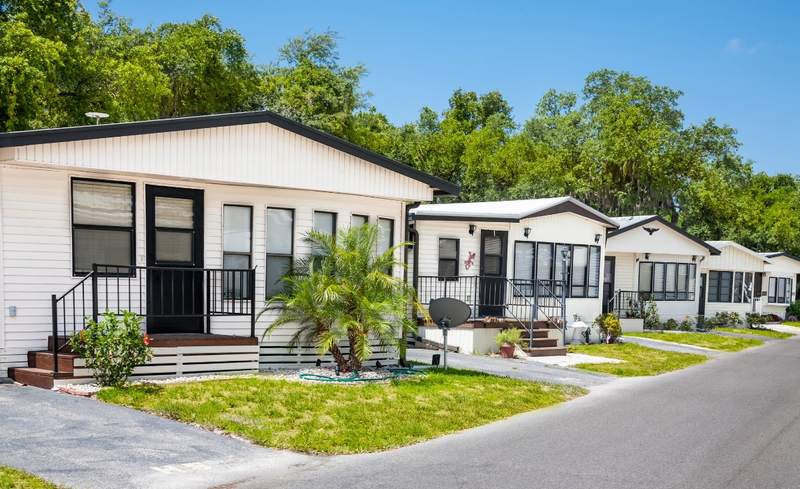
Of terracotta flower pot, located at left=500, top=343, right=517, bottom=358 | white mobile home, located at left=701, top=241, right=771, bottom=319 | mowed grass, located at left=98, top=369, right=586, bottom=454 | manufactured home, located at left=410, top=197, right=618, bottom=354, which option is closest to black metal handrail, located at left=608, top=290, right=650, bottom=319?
manufactured home, located at left=410, top=197, right=618, bottom=354

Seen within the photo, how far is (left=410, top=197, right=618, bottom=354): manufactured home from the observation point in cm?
1952

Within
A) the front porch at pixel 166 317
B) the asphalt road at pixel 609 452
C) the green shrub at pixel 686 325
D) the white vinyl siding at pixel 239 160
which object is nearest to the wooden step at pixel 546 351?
the asphalt road at pixel 609 452

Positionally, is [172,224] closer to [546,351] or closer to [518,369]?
[518,369]

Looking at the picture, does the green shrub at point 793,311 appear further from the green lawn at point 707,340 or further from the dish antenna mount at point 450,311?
the dish antenna mount at point 450,311

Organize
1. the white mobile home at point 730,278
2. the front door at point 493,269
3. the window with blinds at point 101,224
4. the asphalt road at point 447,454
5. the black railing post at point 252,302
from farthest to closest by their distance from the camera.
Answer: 1. the white mobile home at point 730,278
2. the front door at point 493,269
3. the black railing post at point 252,302
4. the window with blinds at point 101,224
5. the asphalt road at point 447,454

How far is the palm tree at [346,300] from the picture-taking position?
12.2 meters

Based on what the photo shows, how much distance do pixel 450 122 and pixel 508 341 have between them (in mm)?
34002

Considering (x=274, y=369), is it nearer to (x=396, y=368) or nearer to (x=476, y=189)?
(x=396, y=368)

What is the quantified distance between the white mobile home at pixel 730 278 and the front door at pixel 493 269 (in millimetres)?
16372

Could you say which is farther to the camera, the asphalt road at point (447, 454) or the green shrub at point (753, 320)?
the green shrub at point (753, 320)

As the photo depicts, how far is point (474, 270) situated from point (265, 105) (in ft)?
80.0

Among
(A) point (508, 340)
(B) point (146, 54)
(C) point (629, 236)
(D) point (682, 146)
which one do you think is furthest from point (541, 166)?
(A) point (508, 340)

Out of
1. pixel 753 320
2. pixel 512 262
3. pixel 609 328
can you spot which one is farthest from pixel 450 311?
pixel 753 320

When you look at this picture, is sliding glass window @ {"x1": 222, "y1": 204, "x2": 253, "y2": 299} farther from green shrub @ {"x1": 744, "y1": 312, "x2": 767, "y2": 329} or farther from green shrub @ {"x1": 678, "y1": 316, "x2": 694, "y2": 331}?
green shrub @ {"x1": 744, "y1": 312, "x2": 767, "y2": 329}
